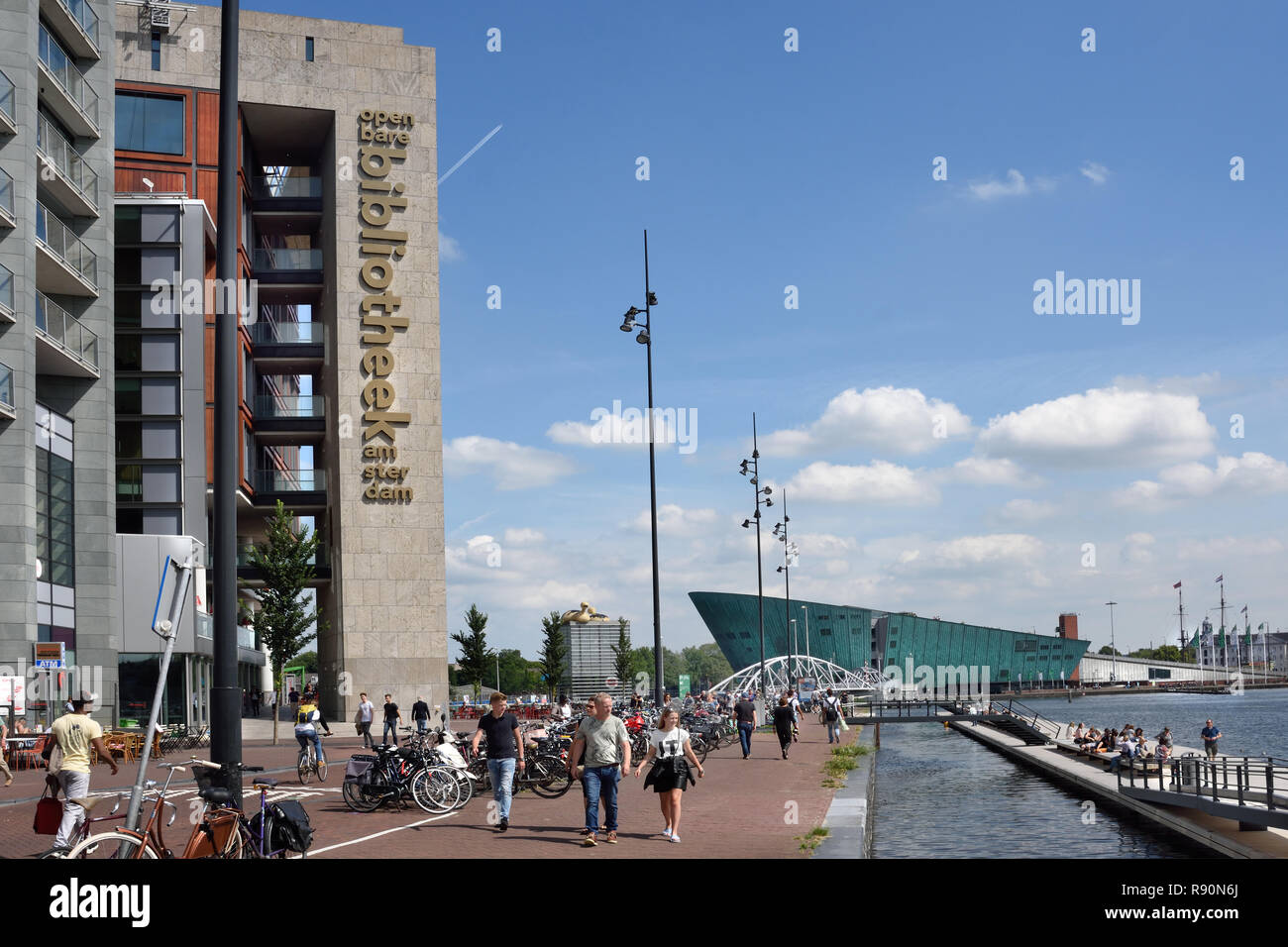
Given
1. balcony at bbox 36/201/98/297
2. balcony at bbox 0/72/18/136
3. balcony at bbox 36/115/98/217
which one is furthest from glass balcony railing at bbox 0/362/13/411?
balcony at bbox 0/72/18/136

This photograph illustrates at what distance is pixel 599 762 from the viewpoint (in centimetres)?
1389

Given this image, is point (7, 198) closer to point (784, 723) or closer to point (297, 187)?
point (784, 723)

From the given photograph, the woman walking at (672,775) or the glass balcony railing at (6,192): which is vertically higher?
the glass balcony railing at (6,192)

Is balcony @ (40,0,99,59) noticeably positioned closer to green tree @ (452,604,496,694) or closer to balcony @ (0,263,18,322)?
balcony @ (0,263,18,322)

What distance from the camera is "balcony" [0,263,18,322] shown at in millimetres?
33938

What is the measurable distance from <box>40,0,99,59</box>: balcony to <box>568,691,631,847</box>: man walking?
112ft

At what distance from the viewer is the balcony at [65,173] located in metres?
36.9

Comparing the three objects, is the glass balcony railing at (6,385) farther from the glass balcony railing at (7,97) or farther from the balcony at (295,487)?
the balcony at (295,487)

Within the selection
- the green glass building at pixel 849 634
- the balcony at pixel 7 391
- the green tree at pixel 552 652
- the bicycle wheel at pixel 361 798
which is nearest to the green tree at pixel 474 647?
the green tree at pixel 552 652

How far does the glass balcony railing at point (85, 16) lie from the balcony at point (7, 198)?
7.50 metres

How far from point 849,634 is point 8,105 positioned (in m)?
141
